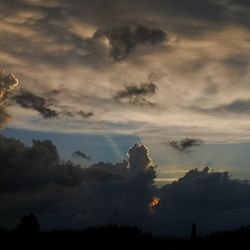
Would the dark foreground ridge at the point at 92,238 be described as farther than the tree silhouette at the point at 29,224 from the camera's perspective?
No

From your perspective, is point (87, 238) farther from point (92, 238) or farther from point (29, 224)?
point (29, 224)

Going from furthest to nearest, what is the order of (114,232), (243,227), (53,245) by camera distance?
1. (114,232)
2. (53,245)
3. (243,227)

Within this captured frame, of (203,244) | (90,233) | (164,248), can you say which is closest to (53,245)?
(90,233)

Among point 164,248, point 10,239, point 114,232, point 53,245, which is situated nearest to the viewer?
point 164,248

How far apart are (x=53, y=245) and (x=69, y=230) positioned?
70.2ft

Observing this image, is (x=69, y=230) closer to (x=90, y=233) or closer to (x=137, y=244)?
(x=90, y=233)

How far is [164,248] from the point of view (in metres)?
115

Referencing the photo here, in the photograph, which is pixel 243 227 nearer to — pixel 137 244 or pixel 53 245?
pixel 137 244

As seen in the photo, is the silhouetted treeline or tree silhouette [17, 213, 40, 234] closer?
the silhouetted treeline

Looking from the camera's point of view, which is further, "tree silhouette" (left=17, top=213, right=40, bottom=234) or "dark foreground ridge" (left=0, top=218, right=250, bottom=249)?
"tree silhouette" (left=17, top=213, right=40, bottom=234)

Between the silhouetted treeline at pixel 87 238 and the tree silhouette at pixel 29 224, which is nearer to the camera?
the silhouetted treeline at pixel 87 238

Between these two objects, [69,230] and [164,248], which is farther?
[69,230]

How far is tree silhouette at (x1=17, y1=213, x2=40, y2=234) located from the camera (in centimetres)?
15677

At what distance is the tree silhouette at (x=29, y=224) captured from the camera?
157 meters
